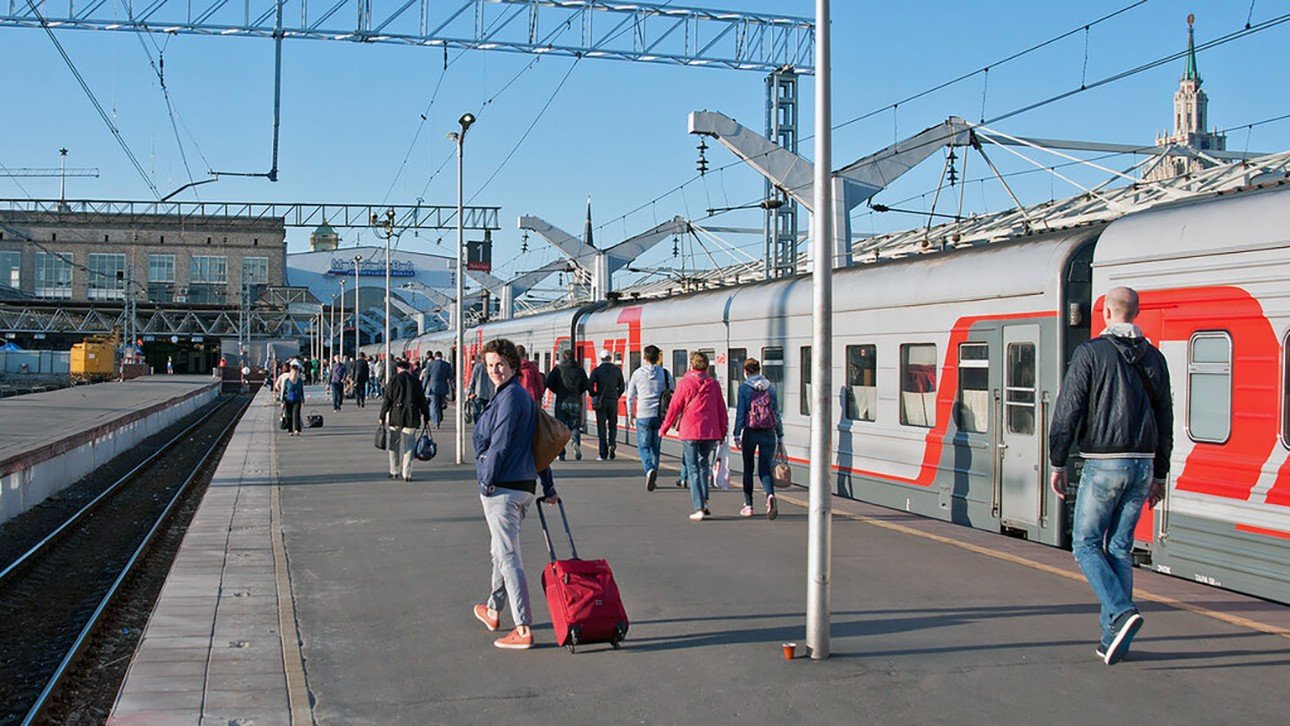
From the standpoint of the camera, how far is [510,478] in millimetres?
7141

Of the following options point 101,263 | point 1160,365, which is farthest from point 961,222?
point 101,263

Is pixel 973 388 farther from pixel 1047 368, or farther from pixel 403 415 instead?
pixel 403 415

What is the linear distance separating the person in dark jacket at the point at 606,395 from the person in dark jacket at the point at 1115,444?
1186cm

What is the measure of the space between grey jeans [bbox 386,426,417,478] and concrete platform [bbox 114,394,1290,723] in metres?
4.28

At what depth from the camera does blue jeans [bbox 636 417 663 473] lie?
14766 mm

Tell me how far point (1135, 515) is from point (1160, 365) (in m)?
0.81

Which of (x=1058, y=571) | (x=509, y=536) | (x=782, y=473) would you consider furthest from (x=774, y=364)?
(x=509, y=536)

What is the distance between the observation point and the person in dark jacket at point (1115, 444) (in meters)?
6.53

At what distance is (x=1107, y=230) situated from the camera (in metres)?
9.96

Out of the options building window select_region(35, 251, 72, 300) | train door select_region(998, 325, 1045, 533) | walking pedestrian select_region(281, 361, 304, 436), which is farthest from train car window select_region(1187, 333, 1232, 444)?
building window select_region(35, 251, 72, 300)

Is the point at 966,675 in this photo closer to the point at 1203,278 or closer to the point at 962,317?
the point at 1203,278

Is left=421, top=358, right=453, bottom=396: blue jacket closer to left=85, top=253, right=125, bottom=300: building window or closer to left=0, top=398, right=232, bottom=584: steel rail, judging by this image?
left=0, top=398, right=232, bottom=584: steel rail

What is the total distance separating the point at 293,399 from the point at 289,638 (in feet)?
63.0

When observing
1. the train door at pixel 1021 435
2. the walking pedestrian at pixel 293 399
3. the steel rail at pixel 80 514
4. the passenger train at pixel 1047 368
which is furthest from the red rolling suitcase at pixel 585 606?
the walking pedestrian at pixel 293 399
